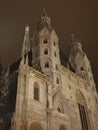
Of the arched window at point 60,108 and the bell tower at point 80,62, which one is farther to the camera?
the bell tower at point 80,62

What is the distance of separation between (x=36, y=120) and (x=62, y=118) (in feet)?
20.4

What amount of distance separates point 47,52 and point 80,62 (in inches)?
618

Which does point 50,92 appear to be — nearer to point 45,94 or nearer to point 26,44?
point 45,94

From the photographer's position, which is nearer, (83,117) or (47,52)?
(83,117)

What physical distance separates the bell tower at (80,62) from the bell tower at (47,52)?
38.0 feet

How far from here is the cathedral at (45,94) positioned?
26611 mm

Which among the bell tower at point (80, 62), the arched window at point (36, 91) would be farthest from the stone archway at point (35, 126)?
the bell tower at point (80, 62)

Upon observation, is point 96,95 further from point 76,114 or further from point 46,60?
point 46,60

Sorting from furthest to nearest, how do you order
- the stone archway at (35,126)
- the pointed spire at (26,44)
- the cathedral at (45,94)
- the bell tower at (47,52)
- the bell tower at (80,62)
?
the pointed spire at (26,44) < the bell tower at (80,62) < the bell tower at (47,52) < the cathedral at (45,94) < the stone archway at (35,126)

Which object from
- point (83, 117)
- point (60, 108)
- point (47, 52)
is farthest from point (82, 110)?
point (47, 52)

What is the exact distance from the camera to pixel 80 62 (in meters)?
51.4

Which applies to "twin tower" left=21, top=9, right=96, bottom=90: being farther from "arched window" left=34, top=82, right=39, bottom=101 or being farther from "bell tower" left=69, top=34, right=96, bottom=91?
"arched window" left=34, top=82, right=39, bottom=101

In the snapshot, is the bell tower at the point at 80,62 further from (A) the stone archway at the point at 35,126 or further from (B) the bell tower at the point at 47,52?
(A) the stone archway at the point at 35,126

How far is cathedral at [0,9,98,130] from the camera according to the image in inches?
1048
